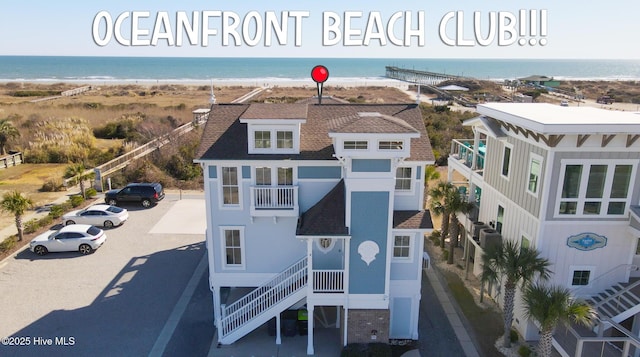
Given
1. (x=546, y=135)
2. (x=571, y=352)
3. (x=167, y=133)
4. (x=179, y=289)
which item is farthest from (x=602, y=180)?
(x=167, y=133)

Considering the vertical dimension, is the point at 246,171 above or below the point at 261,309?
above

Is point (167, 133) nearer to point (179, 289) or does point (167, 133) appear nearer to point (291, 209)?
point (179, 289)

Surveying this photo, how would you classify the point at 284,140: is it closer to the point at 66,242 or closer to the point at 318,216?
the point at 318,216

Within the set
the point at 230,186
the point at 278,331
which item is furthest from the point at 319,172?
the point at 278,331

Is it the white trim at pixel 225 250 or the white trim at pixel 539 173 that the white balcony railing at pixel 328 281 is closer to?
the white trim at pixel 225 250

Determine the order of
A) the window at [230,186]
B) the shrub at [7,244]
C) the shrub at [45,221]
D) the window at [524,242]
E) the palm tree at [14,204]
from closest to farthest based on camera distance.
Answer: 1. the window at [230,186]
2. the window at [524,242]
3. the shrub at [7,244]
4. the palm tree at [14,204]
5. the shrub at [45,221]

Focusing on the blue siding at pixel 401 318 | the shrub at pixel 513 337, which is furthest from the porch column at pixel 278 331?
the shrub at pixel 513 337

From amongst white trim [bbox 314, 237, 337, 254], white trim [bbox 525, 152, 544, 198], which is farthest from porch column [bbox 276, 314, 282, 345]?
white trim [bbox 525, 152, 544, 198]
